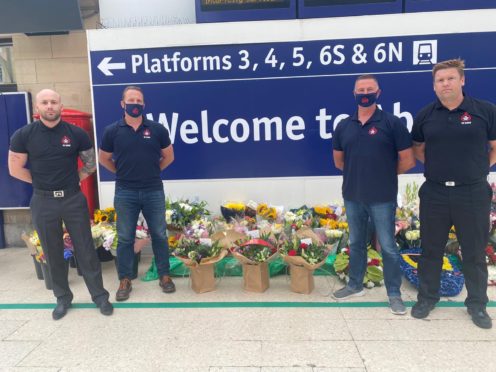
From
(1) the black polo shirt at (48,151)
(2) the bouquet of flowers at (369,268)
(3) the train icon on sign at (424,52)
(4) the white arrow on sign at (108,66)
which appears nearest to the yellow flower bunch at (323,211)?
(2) the bouquet of flowers at (369,268)

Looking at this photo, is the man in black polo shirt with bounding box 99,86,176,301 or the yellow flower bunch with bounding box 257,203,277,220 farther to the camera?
the yellow flower bunch with bounding box 257,203,277,220

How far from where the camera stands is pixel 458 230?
3031 mm

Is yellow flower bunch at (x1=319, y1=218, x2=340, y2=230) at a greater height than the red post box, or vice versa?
the red post box

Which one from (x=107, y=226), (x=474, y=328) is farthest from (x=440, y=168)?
(x=107, y=226)

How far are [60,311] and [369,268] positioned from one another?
8.89 ft

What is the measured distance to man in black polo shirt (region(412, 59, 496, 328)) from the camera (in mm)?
2867

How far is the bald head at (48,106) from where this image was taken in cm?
308

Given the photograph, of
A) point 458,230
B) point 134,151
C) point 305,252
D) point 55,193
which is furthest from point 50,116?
point 458,230

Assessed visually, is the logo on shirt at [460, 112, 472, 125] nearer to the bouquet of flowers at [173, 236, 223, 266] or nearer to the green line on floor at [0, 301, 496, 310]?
the green line on floor at [0, 301, 496, 310]

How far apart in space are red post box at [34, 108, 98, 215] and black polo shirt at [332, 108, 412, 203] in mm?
3252

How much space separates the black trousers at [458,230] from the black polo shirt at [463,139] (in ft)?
0.36

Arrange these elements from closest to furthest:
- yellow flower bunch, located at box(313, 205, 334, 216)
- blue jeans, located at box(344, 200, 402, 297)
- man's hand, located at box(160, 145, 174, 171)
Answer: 1. blue jeans, located at box(344, 200, 402, 297)
2. man's hand, located at box(160, 145, 174, 171)
3. yellow flower bunch, located at box(313, 205, 334, 216)

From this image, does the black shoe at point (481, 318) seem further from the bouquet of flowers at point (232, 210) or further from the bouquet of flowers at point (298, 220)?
the bouquet of flowers at point (232, 210)

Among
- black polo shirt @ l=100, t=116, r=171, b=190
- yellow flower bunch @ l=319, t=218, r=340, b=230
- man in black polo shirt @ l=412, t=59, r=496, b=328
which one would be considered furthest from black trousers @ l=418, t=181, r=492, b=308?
black polo shirt @ l=100, t=116, r=171, b=190
